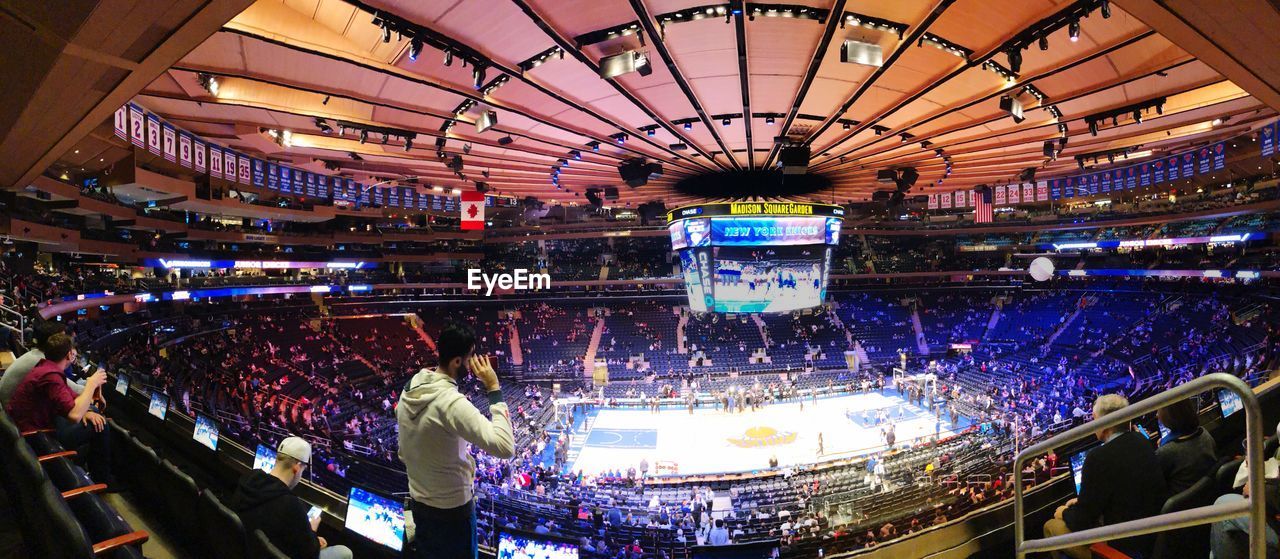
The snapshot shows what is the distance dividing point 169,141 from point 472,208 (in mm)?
8000

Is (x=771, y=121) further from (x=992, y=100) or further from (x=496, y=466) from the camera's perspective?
(x=496, y=466)

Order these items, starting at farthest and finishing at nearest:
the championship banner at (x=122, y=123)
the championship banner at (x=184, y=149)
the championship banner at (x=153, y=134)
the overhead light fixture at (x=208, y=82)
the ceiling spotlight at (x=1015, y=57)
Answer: the championship banner at (x=184, y=149) < the championship banner at (x=153, y=134) < the championship banner at (x=122, y=123) < the overhead light fixture at (x=208, y=82) < the ceiling spotlight at (x=1015, y=57)

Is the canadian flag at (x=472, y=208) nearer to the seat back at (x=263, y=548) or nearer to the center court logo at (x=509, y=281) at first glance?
the seat back at (x=263, y=548)

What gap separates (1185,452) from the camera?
265 centimetres

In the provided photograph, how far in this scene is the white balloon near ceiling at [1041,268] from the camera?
35500 mm

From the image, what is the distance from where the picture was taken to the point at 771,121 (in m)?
10.6

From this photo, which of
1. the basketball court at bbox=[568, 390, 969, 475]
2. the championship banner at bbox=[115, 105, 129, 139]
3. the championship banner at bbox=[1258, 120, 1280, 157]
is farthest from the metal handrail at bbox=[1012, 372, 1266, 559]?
the championship banner at bbox=[1258, 120, 1280, 157]

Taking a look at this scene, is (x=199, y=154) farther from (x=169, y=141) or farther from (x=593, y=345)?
(x=593, y=345)

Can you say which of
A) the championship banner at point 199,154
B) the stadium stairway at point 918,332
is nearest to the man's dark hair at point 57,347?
the championship banner at point 199,154

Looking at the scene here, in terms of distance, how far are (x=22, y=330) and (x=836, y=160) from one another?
1610cm

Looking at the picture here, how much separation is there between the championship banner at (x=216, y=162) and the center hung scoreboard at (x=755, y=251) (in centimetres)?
1137

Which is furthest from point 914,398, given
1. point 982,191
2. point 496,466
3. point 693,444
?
point 496,466

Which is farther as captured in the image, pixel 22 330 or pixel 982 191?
pixel 982 191

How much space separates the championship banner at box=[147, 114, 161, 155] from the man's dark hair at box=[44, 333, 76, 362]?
779 centimetres
